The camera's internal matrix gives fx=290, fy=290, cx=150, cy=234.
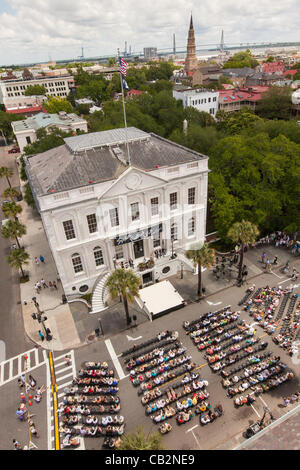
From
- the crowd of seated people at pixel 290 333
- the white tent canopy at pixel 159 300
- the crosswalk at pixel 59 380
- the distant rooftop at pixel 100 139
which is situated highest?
the distant rooftop at pixel 100 139

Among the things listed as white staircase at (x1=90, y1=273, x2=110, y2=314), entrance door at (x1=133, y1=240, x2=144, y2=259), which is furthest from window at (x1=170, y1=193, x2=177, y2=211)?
white staircase at (x1=90, y1=273, x2=110, y2=314)

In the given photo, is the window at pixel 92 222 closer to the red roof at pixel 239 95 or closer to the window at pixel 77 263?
the window at pixel 77 263

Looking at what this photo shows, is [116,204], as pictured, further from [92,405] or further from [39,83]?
[39,83]

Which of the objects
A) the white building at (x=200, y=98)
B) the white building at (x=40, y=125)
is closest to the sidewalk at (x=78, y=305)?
the white building at (x=40, y=125)

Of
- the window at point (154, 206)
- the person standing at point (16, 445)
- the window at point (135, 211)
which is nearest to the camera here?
the person standing at point (16, 445)

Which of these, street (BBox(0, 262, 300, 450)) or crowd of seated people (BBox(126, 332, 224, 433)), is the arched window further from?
crowd of seated people (BBox(126, 332, 224, 433))

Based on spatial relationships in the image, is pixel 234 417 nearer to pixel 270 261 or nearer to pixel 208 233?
pixel 270 261
